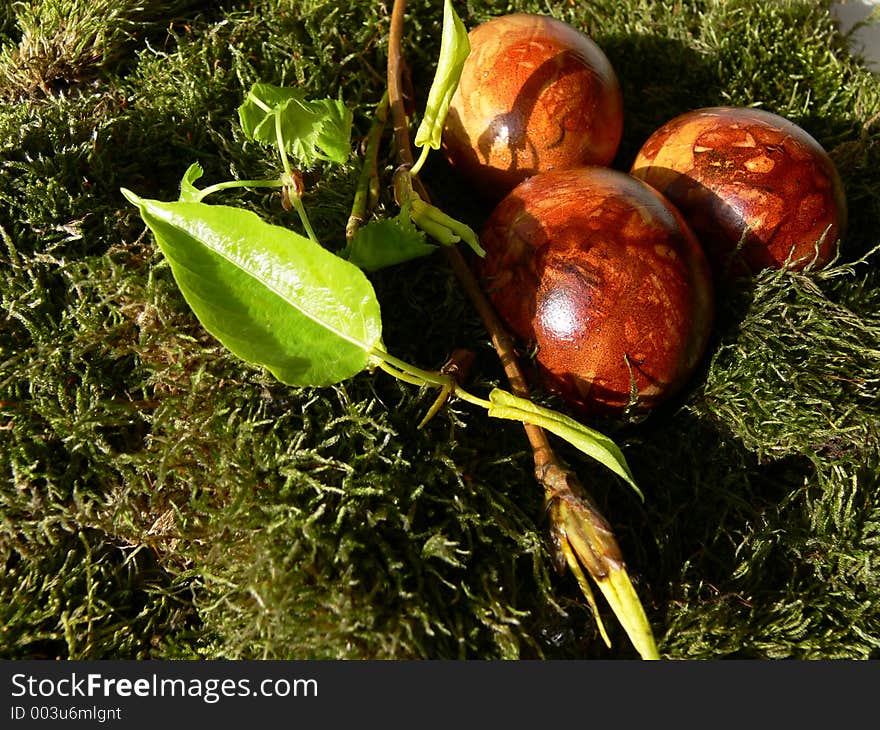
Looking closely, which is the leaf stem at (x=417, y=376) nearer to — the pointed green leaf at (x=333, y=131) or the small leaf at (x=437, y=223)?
the small leaf at (x=437, y=223)

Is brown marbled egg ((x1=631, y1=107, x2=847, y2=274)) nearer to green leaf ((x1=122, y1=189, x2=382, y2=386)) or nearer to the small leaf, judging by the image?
the small leaf

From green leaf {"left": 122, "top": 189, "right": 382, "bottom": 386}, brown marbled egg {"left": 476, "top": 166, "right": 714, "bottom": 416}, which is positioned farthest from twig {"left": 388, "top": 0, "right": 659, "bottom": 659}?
green leaf {"left": 122, "top": 189, "right": 382, "bottom": 386}

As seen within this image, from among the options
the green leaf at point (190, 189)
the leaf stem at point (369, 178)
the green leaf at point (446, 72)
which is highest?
the green leaf at point (446, 72)

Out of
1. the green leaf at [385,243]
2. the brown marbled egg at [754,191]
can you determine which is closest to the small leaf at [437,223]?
the green leaf at [385,243]

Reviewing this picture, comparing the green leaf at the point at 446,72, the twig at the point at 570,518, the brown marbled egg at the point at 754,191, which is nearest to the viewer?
the twig at the point at 570,518

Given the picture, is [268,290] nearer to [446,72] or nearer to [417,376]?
[417,376]

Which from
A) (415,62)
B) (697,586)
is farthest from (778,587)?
(415,62)
